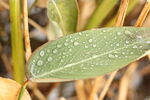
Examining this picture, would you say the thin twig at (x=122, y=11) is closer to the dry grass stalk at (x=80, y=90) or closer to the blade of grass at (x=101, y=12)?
the blade of grass at (x=101, y=12)

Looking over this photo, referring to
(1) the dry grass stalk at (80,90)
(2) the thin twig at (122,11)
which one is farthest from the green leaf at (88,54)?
(1) the dry grass stalk at (80,90)

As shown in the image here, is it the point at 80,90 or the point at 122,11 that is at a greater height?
the point at 122,11

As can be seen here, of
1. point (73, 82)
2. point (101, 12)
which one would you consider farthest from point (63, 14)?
point (73, 82)

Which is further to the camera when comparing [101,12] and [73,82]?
[73,82]

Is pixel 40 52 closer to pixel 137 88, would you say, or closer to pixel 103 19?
pixel 103 19

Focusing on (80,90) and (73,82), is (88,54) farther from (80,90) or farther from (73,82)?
(73,82)

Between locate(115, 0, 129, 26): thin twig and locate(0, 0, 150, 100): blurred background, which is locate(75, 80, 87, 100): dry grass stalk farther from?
locate(115, 0, 129, 26): thin twig

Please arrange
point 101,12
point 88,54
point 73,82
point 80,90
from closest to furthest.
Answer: point 88,54
point 101,12
point 80,90
point 73,82
